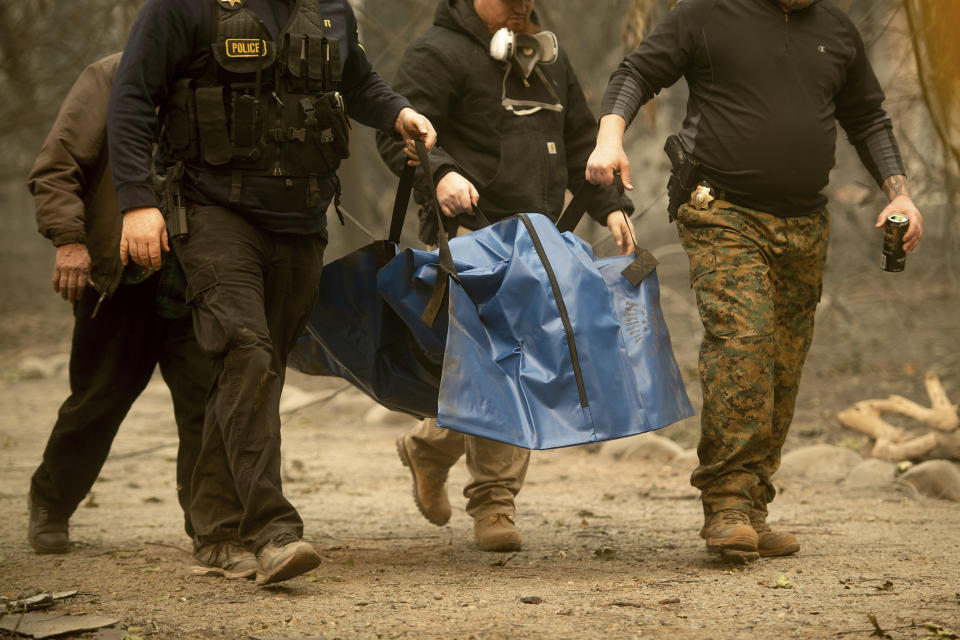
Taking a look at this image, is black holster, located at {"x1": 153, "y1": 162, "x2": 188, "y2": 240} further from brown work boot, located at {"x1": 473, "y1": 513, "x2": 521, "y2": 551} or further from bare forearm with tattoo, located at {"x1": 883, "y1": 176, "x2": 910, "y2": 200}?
bare forearm with tattoo, located at {"x1": 883, "y1": 176, "x2": 910, "y2": 200}

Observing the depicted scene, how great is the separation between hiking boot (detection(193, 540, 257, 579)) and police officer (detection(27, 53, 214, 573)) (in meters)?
0.03

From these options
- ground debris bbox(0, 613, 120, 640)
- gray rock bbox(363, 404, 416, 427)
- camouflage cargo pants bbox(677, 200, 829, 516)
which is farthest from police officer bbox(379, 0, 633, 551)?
gray rock bbox(363, 404, 416, 427)

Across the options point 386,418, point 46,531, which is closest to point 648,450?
point 386,418

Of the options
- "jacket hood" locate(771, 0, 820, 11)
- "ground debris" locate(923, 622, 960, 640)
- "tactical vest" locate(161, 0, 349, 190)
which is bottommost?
"ground debris" locate(923, 622, 960, 640)

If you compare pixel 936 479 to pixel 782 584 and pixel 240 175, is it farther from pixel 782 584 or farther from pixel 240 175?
pixel 240 175

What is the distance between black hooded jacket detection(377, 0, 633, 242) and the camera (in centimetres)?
487

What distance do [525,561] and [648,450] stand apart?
3319mm

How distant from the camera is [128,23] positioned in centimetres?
1059

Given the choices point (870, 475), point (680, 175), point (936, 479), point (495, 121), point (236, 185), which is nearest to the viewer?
point (236, 185)

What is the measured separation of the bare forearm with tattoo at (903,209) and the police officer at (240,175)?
205cm

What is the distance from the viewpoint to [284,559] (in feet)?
12.4

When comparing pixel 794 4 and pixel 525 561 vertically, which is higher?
pixel 794 4

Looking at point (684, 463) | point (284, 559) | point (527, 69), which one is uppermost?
point (527, 69)

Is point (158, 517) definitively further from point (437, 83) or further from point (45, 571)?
point (437, 83)
